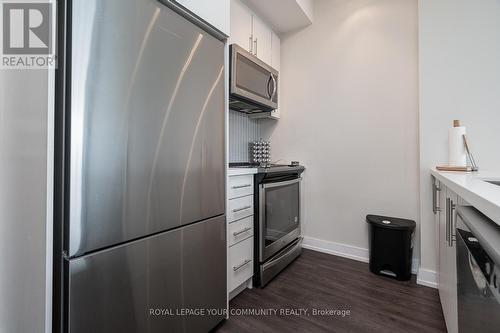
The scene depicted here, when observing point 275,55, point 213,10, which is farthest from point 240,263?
point 275,55

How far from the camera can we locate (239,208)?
64.4 inches

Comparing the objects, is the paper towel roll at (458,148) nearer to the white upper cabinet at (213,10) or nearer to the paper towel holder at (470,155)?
the paper towel holder at (470,155)

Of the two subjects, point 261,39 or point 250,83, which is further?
point 261,39

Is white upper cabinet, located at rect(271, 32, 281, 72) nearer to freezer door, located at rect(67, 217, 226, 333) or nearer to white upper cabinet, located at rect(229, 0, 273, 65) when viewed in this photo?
white upper cabinet, located at rect(229, 0, 273, 65)

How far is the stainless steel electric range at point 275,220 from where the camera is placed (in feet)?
5.87

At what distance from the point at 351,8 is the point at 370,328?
2.71 meters

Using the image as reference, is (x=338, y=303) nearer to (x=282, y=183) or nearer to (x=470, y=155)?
(x=282, y=183)

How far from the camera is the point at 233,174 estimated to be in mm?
1536

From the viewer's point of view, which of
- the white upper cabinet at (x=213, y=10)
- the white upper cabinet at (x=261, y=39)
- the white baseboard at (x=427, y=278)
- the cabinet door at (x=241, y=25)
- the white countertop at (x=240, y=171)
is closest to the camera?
the white upper cabinet at (x=213, y=10)

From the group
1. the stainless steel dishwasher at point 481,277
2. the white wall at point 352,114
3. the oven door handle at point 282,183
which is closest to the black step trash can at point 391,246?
the white wall at point 352,114

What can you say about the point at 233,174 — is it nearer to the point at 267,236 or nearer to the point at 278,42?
the point at 267,236

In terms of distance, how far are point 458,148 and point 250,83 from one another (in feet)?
5.20

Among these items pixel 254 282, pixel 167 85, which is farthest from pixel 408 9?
pixel 254 282

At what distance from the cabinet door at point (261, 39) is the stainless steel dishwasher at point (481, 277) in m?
2.12
